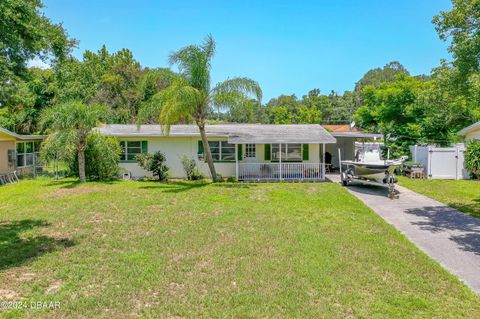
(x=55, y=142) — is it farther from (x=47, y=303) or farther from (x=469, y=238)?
(x=469, y=238)

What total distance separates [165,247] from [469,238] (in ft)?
23.2

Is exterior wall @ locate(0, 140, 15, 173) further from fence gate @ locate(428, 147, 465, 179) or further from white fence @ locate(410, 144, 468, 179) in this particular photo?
fence gate @ locate(428, 147, 465, 179)

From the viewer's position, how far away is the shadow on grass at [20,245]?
640 cm

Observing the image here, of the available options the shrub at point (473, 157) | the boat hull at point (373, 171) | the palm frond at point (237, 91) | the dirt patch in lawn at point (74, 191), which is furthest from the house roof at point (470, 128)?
the dirt patch in lawn at point (74, 191)

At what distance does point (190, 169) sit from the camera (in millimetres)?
18453

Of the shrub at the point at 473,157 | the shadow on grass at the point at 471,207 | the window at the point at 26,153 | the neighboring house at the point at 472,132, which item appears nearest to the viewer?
the shadow on grass at the point at 471,207

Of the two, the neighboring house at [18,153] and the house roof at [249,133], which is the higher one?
the house roof at [249,133]

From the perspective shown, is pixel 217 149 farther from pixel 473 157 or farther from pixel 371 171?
pixel 473 157

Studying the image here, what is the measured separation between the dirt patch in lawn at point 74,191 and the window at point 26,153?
8329 mm

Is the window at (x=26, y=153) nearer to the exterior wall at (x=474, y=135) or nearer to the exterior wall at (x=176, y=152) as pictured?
the exterior wall at (x=176, y=152)

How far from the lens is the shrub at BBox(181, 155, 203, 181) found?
18453 mm

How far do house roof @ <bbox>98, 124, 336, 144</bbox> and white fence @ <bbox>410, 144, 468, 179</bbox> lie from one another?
573 centimetres

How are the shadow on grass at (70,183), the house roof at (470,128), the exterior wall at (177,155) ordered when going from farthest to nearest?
the exterior wall at (177,155), the house roof at (470,128), the shadow on grass at (70,183)

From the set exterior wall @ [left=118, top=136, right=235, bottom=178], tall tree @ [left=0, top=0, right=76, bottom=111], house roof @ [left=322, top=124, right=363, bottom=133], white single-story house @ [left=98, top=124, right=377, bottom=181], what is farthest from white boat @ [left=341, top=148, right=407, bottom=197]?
house roof @ [left=322, top=124, right=363, bottom=133]
